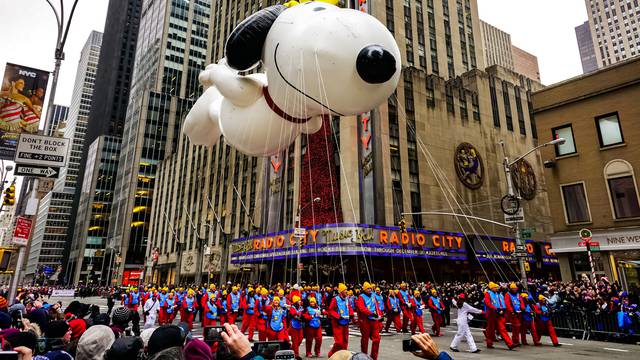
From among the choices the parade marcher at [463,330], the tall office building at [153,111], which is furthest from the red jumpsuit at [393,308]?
the tall office building at [153,111]

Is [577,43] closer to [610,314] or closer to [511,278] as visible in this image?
[511,278]

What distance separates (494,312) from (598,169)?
13.4 meters

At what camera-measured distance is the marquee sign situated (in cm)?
2892

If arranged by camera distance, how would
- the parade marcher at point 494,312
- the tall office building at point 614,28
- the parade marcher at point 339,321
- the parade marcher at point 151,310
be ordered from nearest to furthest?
1. the parade marcher at point 339,321
2. the parade marcher at point 494,312
3. the parade marcher at point 151,310
4. the tall office building at point 614,28

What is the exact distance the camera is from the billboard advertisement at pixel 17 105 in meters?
9.03

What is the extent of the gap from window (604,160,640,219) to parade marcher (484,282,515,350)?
1229 cm

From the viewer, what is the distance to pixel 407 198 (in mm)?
34031

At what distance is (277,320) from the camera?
34.5ft

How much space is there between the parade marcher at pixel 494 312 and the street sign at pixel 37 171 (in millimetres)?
11933

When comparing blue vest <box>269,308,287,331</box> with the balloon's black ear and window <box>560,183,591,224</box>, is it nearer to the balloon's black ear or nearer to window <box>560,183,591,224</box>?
the balloon's black ear

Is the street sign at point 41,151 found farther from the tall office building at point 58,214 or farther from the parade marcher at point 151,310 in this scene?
the tall office building at point 58,214

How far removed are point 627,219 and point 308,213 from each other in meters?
22.0


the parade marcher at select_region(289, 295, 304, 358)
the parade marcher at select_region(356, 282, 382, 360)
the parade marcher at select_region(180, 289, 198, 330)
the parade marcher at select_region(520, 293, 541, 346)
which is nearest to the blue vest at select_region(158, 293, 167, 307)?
the parade marcher at select_region(180, 289, 198, 330)

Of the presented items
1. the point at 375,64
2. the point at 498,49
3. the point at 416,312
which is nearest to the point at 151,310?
the point at 416,312
